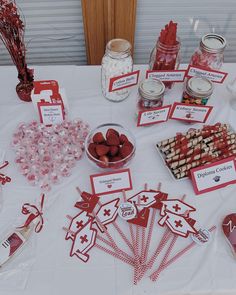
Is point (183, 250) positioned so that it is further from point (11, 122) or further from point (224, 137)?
point (11, 122)

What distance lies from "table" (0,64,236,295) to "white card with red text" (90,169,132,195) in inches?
1.6

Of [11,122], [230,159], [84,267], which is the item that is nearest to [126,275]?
[84,267]

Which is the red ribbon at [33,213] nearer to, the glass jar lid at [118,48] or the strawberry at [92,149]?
the strawberry at [92,149]

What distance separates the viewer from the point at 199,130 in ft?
3.19

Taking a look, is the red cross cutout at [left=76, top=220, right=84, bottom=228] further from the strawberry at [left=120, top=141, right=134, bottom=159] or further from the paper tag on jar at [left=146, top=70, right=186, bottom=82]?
the paper tag on jar at [left=146, top=70, right=186, bottom=82]

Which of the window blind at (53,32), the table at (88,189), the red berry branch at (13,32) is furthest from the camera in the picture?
the window blind at (53,32)

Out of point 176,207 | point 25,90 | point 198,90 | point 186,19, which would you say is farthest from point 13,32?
point 186,19

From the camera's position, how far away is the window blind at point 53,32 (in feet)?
4.18

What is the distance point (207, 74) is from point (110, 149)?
1.47 feet

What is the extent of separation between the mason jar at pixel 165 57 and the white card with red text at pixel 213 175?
0.36 m

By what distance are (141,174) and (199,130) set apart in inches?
9.0

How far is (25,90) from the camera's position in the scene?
1066 millimetres

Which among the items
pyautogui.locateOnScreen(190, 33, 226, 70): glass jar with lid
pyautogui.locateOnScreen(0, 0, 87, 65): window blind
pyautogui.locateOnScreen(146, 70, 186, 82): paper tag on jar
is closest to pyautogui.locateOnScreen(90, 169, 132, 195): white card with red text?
pyautogui.locateOnScreen(146, 70, 186, 82): paper tag on jar

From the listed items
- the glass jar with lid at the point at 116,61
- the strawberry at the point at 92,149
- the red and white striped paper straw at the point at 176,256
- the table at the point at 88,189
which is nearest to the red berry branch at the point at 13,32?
the table at the point at 88,189
